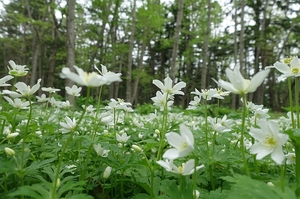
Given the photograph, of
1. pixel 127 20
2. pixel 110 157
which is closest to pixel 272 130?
pixel 110 157

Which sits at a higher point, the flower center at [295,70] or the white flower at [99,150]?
the flower center at [295,70]

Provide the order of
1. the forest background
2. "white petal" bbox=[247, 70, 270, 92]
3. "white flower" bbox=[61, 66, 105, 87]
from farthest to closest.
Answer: the forest background → "white petal" bbox=[247, 70, 270, 92] → "white flower" bbox=[61, 66, 105, 87]

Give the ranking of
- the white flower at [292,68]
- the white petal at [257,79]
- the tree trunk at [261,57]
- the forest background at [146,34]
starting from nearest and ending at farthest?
the white petal at [257,79]
the white flower at [292,68]
the forest background at [146,34]
the tree trunk at [261,57]

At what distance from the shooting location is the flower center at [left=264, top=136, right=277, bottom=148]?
3.42 feet

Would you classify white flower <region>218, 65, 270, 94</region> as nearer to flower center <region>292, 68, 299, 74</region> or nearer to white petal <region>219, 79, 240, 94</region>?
white petal <region>219, 79, 240, 94</region>

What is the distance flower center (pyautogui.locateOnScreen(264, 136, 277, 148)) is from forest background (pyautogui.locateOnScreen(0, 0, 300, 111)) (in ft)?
28.7

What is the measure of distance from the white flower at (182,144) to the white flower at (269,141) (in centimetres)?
31

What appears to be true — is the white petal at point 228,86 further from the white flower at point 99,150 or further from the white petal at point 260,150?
the white flower at point 99,150

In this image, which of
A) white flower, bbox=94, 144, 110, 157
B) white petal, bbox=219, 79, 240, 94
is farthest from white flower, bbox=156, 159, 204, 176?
white flower, bbox=94, 144, 110, 157

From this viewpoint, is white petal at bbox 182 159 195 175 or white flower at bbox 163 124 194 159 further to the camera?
white petal at bbox 182 159 195 175

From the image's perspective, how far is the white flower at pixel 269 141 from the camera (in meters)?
1.00

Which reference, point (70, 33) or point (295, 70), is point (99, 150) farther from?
point (70, 33)

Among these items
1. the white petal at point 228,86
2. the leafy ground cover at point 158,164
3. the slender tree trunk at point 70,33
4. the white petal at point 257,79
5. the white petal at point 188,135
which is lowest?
the leafy ground cover at point 158,164

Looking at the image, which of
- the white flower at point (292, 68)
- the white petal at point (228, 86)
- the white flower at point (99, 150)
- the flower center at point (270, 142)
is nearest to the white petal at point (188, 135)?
the white petal at point (228, 86)
